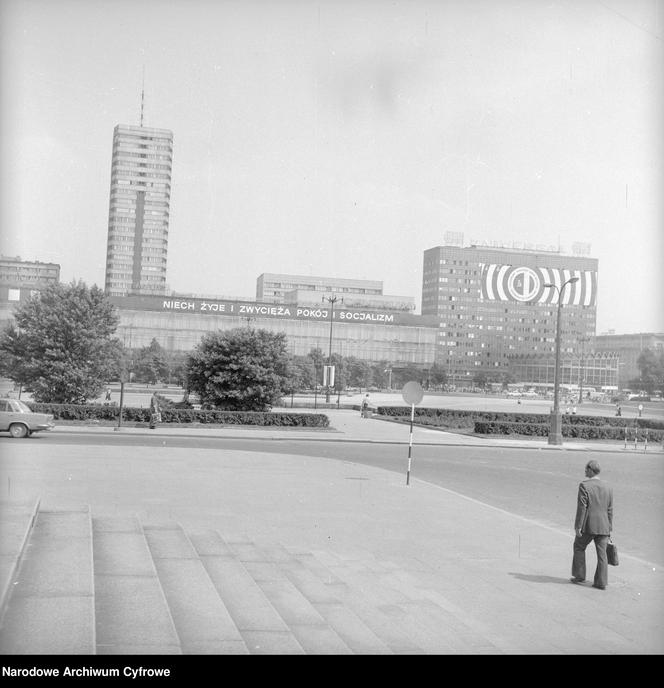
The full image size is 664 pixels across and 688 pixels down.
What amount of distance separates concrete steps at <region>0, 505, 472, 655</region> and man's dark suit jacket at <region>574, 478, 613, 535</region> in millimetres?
2056

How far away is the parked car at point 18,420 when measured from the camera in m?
24.5

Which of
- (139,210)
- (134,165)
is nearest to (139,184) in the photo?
(134,165)

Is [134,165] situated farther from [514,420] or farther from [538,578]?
A: [538,578]

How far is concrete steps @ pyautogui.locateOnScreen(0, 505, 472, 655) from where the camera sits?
586cm

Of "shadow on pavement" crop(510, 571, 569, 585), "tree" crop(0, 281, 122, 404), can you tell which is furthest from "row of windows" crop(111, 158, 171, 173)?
"shadow on pavement" crop(510, 571, 569, 585)

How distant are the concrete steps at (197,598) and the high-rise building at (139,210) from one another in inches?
5558

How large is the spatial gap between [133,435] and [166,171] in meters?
134

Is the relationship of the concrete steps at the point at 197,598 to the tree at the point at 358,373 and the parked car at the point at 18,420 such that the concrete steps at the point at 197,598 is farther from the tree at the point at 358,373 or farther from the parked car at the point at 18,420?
the tree at the point at 358,373

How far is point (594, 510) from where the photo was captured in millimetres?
8781

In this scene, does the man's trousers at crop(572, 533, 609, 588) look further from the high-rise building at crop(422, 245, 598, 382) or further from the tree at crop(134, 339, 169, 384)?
the high-rise building at crop(422, 245, 598, 382)

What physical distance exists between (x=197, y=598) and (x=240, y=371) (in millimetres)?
33198
